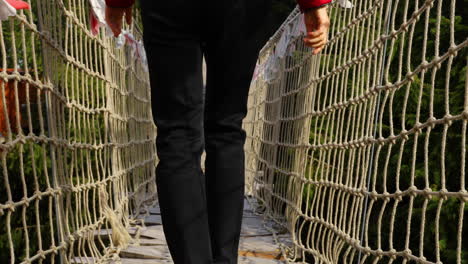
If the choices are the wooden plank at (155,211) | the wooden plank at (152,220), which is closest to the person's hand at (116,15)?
the wooden plank at (152,220)

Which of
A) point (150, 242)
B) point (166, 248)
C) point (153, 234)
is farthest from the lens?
point (153, 234)

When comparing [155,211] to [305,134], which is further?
[155,211]

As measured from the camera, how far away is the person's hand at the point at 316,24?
1041 mm

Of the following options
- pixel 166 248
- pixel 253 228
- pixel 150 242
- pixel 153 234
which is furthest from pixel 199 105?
pixel 253 228

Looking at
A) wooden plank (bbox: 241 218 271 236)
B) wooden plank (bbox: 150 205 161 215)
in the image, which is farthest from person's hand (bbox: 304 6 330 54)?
wooden plank (bbox: 150 205 161 215)

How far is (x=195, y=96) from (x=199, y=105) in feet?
0.07

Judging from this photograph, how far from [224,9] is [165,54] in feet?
0.45

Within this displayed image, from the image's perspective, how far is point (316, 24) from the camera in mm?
1062

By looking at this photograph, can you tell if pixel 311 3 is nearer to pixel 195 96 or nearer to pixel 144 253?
pixel 195 96

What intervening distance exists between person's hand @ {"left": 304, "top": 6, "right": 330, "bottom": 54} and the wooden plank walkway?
1037 millimetres

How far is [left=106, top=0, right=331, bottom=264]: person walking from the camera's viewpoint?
37.2 inches

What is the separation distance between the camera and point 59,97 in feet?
4.94

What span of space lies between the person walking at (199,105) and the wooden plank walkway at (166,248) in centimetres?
88

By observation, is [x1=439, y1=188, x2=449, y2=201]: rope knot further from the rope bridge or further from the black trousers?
the black trousers
